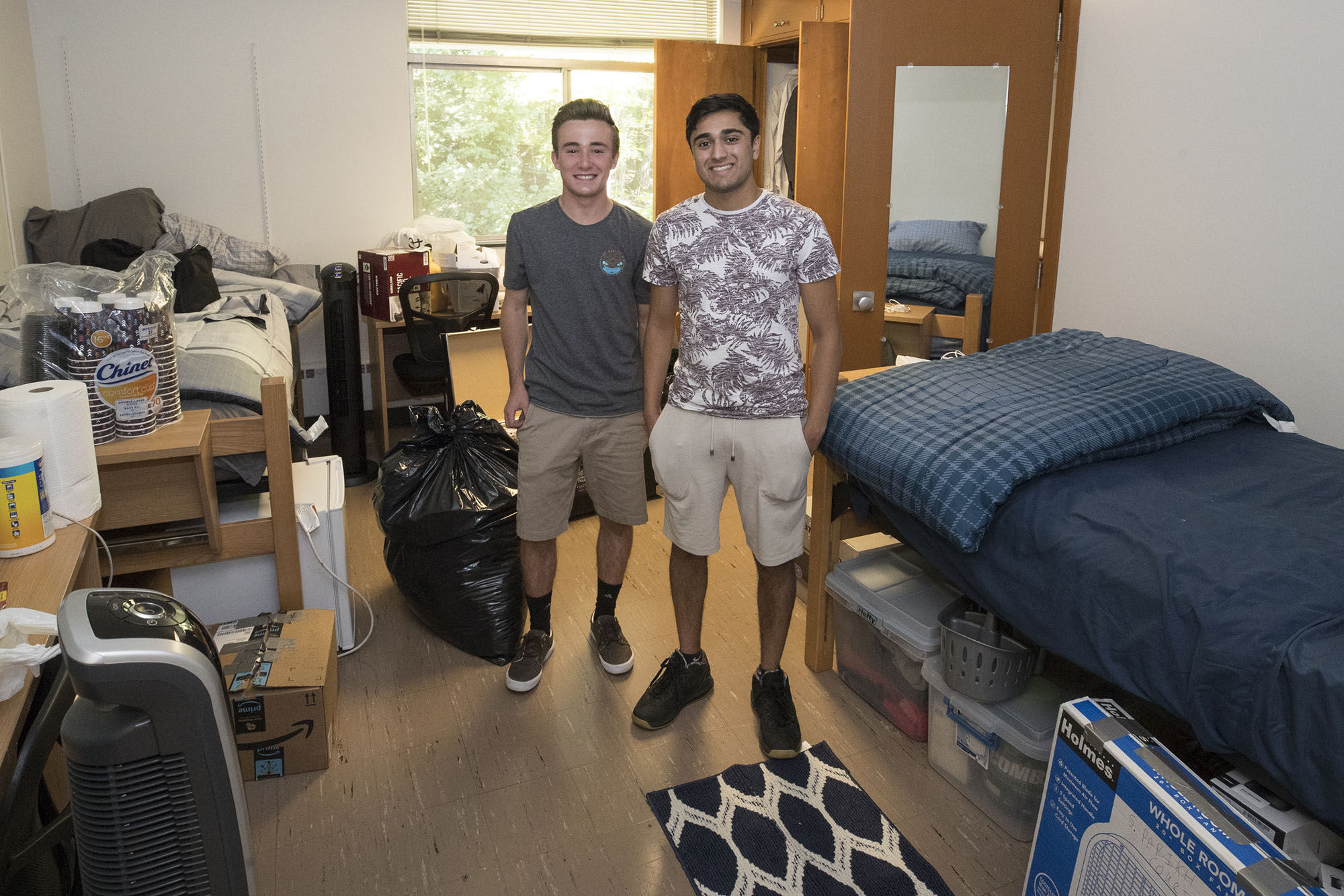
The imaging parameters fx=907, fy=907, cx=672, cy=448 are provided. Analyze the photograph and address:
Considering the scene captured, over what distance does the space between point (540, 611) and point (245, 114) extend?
128 inches

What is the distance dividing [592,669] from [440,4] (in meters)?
3.66

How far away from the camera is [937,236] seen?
10.5 feet

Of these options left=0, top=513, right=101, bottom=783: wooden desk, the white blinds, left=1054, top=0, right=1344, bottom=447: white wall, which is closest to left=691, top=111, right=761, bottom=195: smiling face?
left=0, top=513, right=101, bottom=783: wooden desk

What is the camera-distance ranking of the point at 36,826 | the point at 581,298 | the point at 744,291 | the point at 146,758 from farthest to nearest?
the point at 581,298 → the point at 744,291 → the point at 36,826 → the point at 146,758

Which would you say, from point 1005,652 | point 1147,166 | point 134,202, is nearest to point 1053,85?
point 1147,166

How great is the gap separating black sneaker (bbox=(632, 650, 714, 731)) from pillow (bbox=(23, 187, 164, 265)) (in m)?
2.93

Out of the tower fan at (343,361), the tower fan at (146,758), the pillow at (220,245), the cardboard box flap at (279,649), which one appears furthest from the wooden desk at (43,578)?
the pillow at (220,245)

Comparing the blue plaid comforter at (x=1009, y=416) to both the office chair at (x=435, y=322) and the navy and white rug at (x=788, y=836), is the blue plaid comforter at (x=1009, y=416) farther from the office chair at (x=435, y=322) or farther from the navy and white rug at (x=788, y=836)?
the office chair at (x=435, y=322)

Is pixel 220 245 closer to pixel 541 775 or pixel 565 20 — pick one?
pixel 565 20

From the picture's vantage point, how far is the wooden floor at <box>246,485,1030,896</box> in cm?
171

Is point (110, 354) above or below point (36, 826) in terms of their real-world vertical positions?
above

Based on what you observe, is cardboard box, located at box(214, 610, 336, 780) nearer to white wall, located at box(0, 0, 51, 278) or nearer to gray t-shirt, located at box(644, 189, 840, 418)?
gray t-shirt, located at box(644, 189, 840, 418)

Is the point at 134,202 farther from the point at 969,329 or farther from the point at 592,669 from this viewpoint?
the point at 969,329

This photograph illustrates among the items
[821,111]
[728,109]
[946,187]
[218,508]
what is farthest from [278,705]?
[821,111]
